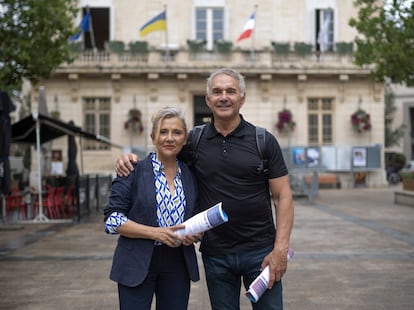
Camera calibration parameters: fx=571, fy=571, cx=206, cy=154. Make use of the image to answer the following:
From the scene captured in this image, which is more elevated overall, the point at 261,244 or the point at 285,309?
the point at 261,244

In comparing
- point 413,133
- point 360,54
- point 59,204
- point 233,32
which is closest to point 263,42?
point 233,32

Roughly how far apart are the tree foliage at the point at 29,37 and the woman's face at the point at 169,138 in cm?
1080

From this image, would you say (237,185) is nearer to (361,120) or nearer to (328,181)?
(328,181)

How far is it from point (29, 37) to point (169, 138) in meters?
11.9

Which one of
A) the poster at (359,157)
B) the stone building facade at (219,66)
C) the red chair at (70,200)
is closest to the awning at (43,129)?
the red chair at (70,200)

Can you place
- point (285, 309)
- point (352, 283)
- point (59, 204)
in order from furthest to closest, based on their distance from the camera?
1. point (59, 204)
2. point (352, 283)
3. point (285, 309)

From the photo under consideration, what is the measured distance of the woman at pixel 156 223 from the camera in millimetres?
3111

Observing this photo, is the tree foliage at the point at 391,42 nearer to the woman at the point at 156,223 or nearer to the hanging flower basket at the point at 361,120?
the hanging flower basket at the point at 361,120

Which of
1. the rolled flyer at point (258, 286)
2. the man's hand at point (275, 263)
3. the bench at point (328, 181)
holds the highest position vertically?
the man's hand at point (275, 263)

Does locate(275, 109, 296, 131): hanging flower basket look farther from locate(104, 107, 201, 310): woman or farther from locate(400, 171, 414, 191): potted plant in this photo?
locate(104, 107, 201, 310): woman

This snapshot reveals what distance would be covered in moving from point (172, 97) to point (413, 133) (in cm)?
3007

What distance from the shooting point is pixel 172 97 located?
26.5m

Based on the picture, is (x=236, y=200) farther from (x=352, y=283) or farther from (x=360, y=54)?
(x=360, y=54)

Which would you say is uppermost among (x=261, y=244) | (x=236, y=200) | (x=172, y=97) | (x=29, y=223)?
(x=172, y=97)
